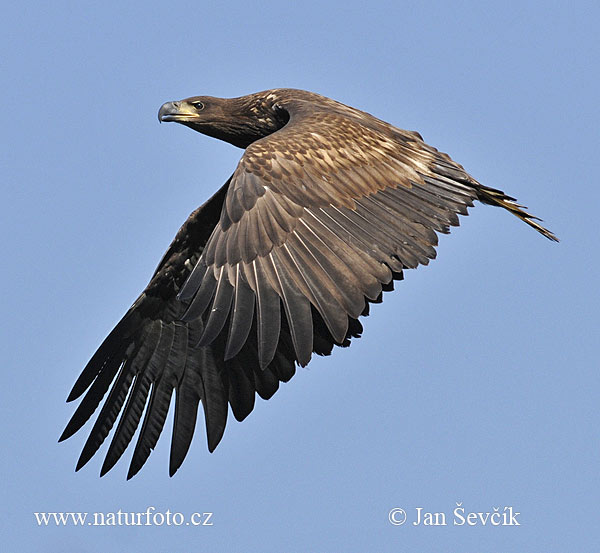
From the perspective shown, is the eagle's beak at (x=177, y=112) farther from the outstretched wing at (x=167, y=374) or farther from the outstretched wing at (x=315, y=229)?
the outstretched wing at (x=315, y=229)

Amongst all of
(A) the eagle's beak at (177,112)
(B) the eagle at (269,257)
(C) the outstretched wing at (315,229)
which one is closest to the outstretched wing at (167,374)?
(B) the eagle at (269,257)

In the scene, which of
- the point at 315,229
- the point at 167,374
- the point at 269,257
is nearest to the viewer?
the point at 269,257

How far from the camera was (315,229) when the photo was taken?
29.8 feet

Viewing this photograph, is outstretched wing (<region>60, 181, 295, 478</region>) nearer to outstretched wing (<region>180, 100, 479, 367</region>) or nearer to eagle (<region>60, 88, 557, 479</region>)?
eagle (<region>60, 88, 557, 479</region>)

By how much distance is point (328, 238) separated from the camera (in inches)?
354

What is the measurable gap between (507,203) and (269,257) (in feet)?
8.72

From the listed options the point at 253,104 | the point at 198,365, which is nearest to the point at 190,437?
the point at 198,365

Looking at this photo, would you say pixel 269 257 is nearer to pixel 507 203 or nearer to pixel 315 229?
pixel 315 229

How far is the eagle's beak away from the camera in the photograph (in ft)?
39.6

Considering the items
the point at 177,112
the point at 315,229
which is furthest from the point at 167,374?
the point at 315,229

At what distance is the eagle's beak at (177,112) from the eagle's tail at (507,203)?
296 centimetres

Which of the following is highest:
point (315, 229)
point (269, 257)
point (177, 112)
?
point (177, 112)

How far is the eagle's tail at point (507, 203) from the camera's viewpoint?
412 inches

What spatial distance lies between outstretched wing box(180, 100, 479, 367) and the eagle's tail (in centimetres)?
21
